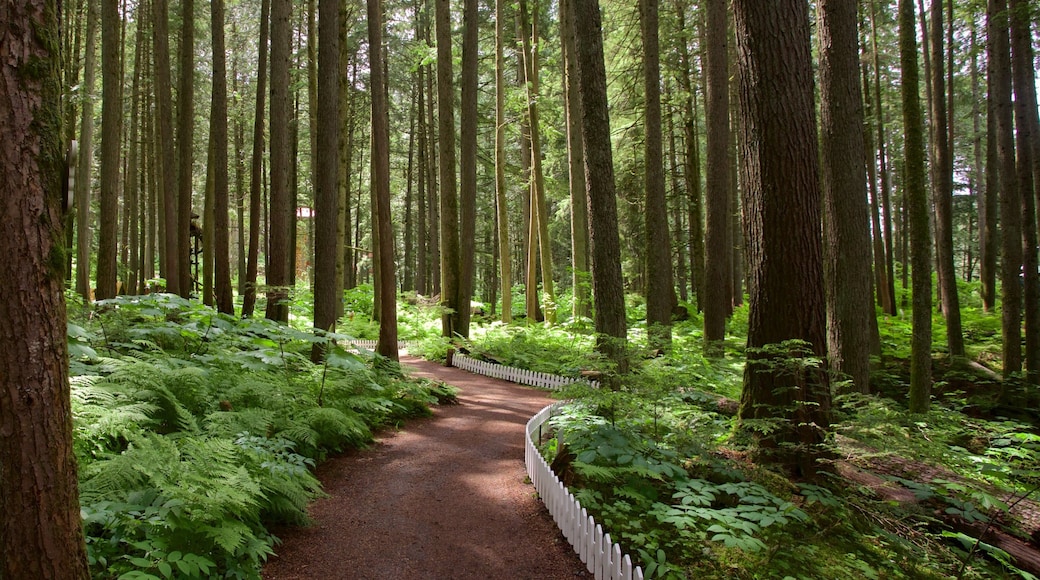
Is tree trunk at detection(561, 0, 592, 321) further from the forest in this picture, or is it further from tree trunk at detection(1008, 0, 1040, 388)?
tree trunk at detection(1008, 0, 1040, 388)

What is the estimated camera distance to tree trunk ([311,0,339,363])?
380 inches

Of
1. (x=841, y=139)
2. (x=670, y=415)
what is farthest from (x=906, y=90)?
(x=670, y=415)

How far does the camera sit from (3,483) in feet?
7.48

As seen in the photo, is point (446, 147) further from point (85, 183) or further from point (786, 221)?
point (786, 221)

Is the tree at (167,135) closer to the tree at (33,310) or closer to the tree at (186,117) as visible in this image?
the tree at (186,117)

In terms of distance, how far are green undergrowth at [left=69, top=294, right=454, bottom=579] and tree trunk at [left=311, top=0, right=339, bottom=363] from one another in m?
1.13

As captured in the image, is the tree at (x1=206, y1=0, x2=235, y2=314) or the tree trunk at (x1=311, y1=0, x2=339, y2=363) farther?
the tree at (x1=206, y1=0, x2=235, y2=314)

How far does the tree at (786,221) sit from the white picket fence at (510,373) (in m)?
6.66

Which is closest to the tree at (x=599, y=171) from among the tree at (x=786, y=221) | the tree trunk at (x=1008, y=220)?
the tree at (x=786, y=221)

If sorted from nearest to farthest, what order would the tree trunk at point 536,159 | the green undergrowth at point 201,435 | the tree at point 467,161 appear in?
the green undergrowth at point 201,435, the tree at point 467,161, the tree trunk at point 536,159

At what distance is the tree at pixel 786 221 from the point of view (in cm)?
517

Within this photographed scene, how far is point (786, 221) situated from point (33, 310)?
5.33m

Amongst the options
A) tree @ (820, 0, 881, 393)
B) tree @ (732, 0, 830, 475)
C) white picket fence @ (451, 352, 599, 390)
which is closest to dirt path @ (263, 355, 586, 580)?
tree @ (732, 0, 830, 475)

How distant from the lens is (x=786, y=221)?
5.20m
